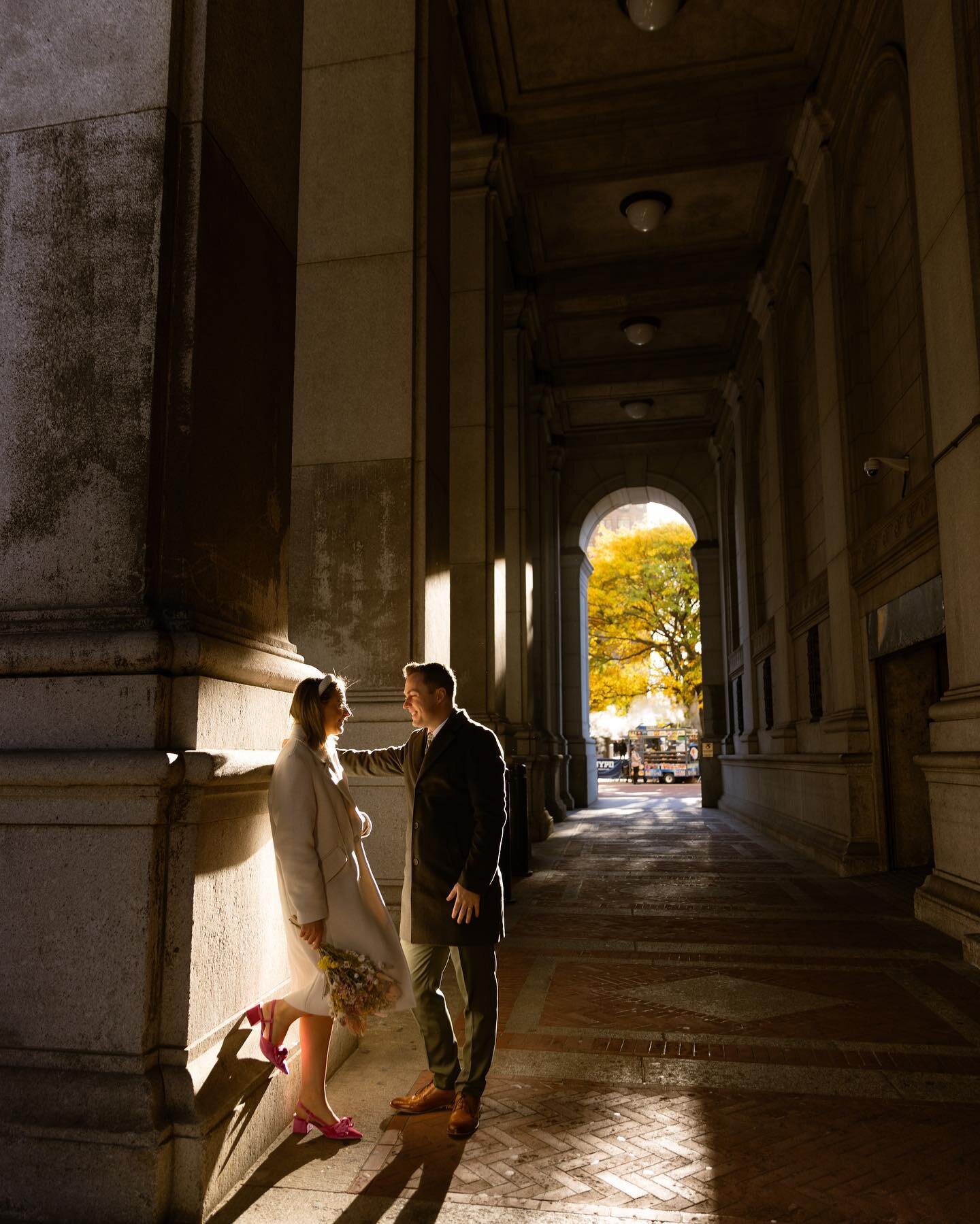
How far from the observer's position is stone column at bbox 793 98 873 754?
1169 cm

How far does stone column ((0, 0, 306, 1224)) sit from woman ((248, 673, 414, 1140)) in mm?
145

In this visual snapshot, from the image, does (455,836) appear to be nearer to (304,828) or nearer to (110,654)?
(304,828)

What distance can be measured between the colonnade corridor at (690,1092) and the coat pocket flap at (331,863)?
1041mm

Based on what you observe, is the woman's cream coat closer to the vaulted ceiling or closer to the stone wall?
the stone wall

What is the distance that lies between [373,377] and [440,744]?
4.11 metres

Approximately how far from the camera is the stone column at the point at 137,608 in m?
3.05

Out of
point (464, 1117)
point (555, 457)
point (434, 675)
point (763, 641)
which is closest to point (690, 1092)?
point (464, 1117)

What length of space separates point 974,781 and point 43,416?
6.50 m

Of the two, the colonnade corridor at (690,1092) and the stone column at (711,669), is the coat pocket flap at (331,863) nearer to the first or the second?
the colonnade corridor at (690,1092)

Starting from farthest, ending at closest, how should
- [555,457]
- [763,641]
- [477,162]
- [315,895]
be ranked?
[555,457], [763,641], [477,162], [315,895]

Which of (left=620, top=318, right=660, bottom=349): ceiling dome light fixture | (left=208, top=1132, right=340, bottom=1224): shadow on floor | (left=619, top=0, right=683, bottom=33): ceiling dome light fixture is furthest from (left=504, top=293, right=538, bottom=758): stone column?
(left=208, top=1132, right=340, bottom=1224): shadow on floor

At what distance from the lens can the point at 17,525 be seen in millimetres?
3480

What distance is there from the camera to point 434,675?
4113mm

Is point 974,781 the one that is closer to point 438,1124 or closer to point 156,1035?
point 438,1124
